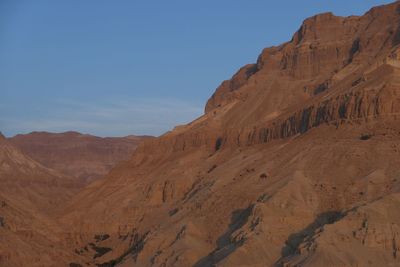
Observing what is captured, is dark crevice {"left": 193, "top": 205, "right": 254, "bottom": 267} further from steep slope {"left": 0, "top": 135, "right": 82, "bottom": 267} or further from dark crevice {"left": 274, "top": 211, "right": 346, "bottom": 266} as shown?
steep slope {"left": 0, "top": 135, "right": 82, "bottom": 267}

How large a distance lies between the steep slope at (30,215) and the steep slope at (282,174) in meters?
3.00

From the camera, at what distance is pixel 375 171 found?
63.2 metres

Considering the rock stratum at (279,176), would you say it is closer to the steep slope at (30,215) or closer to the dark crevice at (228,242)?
the dark crevice at (228,242)

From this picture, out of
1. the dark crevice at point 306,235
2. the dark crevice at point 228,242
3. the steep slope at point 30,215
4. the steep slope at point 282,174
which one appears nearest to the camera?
the dark crevice at point 306,235

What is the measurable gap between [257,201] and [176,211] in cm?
1374

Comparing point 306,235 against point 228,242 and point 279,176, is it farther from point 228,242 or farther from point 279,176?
point 279,176

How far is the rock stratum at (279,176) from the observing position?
5578 centimetres

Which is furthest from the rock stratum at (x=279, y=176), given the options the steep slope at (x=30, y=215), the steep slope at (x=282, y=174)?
the steep slope at (x=30, y=215)

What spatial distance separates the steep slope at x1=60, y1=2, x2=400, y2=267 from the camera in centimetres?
5572

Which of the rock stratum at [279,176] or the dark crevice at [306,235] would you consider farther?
the rock stratum at [279,176]

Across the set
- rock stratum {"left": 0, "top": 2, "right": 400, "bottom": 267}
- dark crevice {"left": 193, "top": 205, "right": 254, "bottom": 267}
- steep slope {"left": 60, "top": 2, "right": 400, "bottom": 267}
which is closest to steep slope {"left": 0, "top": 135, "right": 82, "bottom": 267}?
rock stratum {"left": 0, "top": 2, "right": 400, "bottom": 267}

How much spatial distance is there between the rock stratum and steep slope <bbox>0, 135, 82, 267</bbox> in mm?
730

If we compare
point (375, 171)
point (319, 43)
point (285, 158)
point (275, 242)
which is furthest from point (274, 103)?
point (275, 242)

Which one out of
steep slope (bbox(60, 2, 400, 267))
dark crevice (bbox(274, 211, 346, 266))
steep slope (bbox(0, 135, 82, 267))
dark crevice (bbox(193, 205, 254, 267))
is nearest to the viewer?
dark crevice (bbox(274, 211, 346, 266))
